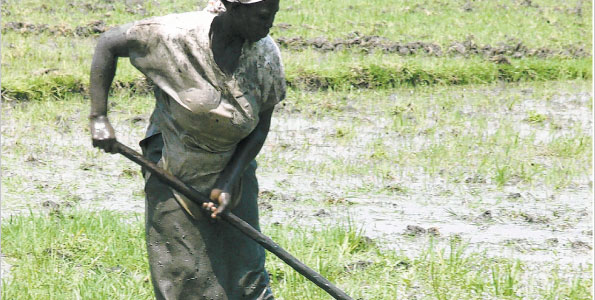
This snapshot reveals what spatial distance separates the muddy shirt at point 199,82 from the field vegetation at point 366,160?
1223 mm

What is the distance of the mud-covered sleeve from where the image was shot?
284 centimetres

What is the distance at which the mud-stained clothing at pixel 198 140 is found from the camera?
2.76 metres

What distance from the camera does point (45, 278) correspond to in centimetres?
398

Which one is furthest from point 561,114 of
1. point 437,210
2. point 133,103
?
point 133,103

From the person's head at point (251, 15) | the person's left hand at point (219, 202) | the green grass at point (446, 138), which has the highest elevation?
the person's head at point (251, 15)

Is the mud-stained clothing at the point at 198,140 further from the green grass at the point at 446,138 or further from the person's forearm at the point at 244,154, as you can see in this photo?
the green grass at the point at 446,138

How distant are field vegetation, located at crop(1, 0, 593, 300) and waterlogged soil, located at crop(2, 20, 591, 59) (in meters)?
A: 0.02

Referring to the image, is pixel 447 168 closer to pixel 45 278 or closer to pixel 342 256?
pixel 342 256

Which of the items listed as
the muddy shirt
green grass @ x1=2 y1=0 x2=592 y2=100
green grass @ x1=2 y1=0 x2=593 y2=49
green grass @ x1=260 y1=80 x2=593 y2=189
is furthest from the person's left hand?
green grass @ x1=2 y1=0 x2=593 y2=49

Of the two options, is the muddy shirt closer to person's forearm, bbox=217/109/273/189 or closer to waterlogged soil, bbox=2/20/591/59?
person's forearm, bbox=217/109/273/189

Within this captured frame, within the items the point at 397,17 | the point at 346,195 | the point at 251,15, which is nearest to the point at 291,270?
the point at 346,195

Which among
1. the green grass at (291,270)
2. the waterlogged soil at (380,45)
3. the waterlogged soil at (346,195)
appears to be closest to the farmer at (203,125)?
the green grass at (291,270)

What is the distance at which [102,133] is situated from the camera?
2834 mm

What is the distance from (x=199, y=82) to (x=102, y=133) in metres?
0.33
